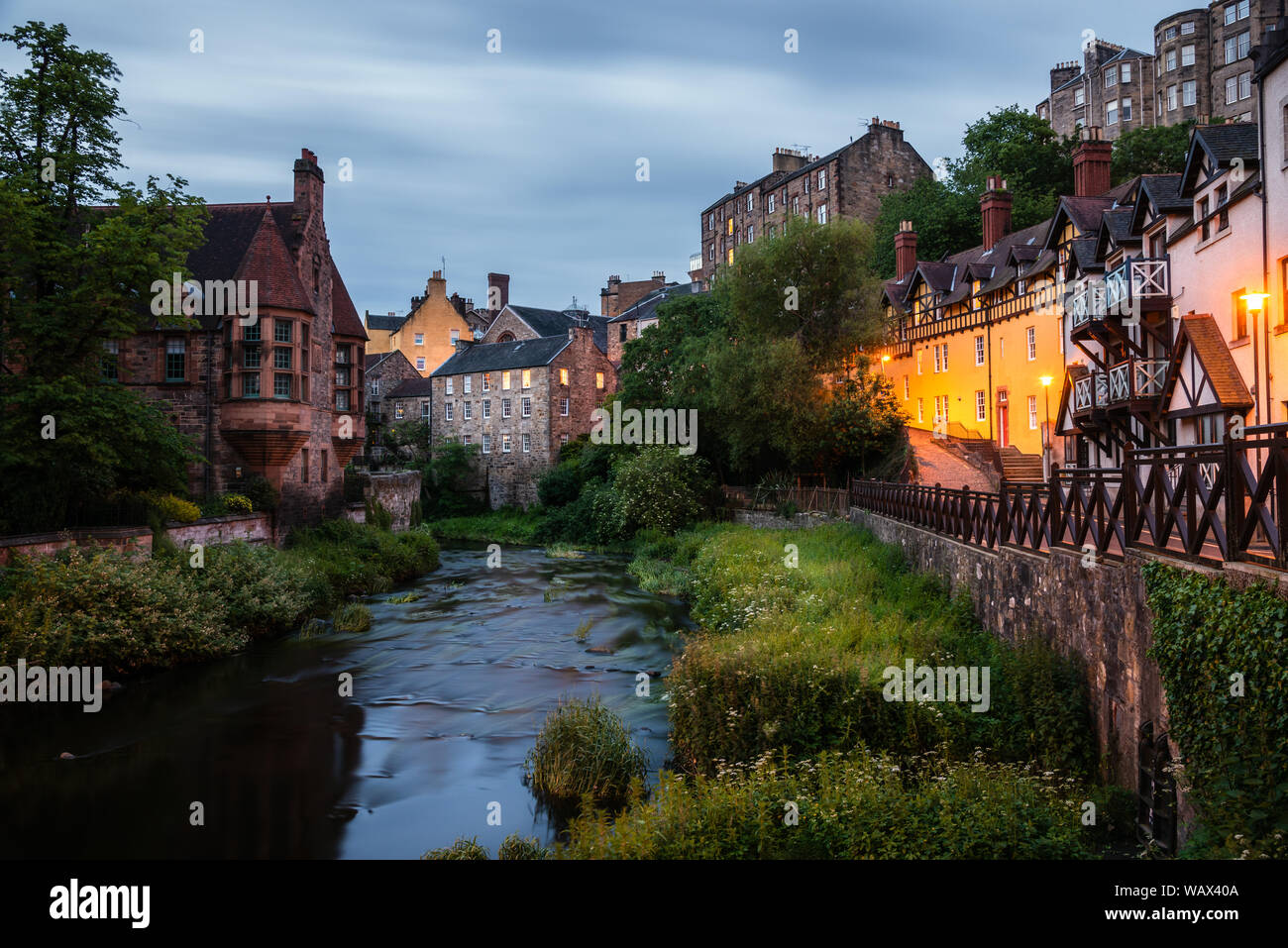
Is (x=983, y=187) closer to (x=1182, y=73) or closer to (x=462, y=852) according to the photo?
(x=1182, y=73)

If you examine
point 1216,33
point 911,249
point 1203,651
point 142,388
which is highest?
point 1216,33

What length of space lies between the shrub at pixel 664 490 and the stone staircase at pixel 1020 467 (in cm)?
1355

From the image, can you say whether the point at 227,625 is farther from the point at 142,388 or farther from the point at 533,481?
the point at 533,481

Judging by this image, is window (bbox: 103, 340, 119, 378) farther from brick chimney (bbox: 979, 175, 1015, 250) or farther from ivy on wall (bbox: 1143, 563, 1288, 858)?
brick chimney (bbox: 979, 175, 1015, 250)

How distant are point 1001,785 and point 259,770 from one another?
1078 centimetres

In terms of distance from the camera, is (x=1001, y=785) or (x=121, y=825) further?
(x=121, y=825)

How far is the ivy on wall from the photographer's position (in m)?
6.72

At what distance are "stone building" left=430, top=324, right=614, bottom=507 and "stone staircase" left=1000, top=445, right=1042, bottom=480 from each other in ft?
101

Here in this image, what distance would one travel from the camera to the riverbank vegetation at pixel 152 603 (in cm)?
1648

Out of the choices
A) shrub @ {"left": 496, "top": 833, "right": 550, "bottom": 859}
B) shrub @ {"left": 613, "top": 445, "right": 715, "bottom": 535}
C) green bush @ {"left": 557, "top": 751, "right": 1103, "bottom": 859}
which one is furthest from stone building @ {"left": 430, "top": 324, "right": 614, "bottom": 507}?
green bush @ {"left": 557, "top": 751, "right": 1103, "bottom": 859}

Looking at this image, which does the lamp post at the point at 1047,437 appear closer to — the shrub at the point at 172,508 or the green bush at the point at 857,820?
the green bush at the point at 857,820

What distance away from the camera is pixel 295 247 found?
29.5 m
